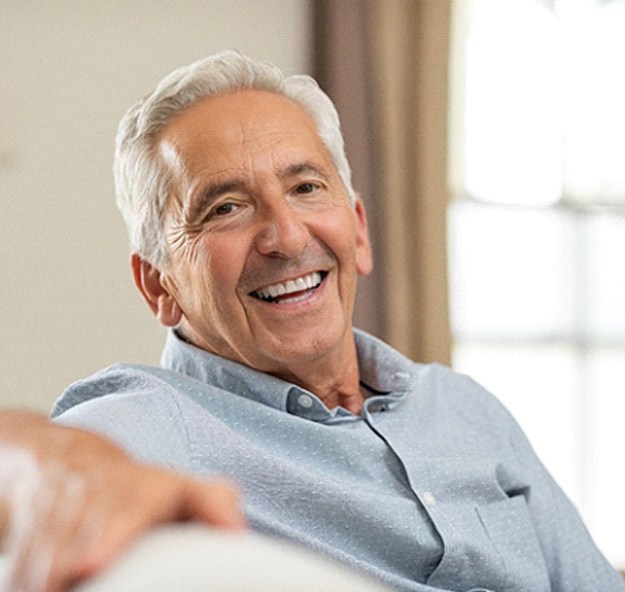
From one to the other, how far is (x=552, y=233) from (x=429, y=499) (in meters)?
2.70

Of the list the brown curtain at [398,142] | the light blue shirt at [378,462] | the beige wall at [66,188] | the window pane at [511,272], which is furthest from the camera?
the window pane at [511,272]

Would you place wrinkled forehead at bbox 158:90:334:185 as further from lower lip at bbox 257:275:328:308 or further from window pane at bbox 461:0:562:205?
window pane at bbox 461:0:562:205

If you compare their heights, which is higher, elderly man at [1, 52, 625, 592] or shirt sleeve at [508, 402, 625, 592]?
elderly man at [1, 52, 625, 592]

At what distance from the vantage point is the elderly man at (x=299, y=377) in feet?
5.28

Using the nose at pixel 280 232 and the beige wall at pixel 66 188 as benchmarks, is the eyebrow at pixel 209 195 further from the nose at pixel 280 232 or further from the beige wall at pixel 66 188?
the beige wall at pixel 66 188

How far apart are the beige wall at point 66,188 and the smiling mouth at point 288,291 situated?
1918 millimetres

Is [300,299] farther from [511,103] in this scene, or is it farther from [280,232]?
[511,103]

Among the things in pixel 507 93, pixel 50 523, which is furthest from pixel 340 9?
pixel 50 523

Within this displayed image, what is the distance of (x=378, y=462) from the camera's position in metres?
1.74

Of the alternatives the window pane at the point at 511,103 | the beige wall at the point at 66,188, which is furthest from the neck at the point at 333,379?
the window pane at the point at 511,103

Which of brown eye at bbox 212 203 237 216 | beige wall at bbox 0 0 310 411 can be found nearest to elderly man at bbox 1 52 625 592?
brown eye at bbox 212 203 237 216

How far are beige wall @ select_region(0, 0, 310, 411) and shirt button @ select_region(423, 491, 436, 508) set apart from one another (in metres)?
2.04

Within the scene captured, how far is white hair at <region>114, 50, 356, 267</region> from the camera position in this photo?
183 centimetres

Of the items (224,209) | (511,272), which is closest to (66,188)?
(511,272)
